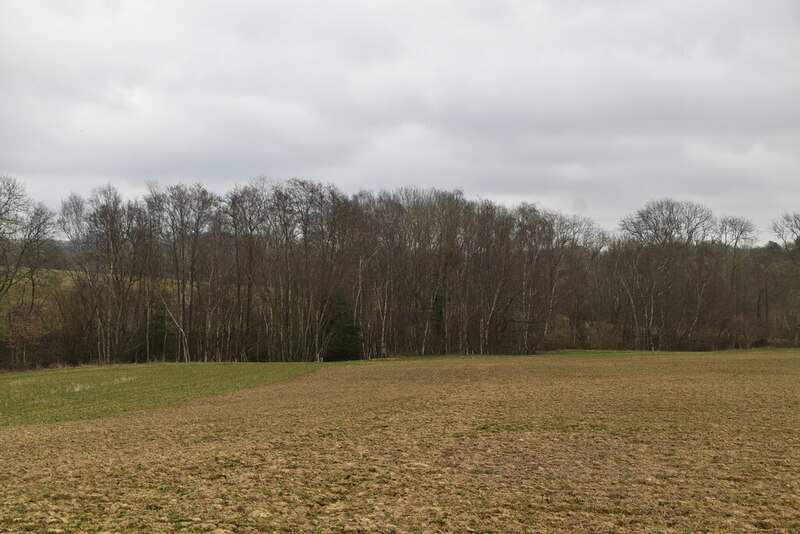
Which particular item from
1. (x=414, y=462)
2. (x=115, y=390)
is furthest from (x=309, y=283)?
(x=414, y=462)

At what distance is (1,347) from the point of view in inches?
2019

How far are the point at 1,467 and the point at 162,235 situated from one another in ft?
170

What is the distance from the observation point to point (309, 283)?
178 feet

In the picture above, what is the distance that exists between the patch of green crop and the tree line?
18.8m

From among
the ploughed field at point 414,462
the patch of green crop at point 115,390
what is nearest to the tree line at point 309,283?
the patch of green crop at point 115,390

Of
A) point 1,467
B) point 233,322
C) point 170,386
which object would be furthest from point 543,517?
point 233,322

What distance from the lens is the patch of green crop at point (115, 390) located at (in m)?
19.9

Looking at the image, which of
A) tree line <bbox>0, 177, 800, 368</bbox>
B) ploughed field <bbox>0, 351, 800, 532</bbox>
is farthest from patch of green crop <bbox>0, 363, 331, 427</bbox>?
tree line <bbox>0, 177, 800, 368</bbox>

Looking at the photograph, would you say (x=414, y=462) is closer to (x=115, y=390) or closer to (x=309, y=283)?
(x=115, y=390)

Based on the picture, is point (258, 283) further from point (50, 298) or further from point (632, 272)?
point (632, 272)

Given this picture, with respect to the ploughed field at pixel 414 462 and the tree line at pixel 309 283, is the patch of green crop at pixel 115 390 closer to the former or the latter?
the ploughed field at pixel 414 462

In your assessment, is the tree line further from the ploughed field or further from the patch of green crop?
the ploughed field

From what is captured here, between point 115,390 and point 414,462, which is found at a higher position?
point 414,462

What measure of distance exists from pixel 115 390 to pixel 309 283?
28833 mm
